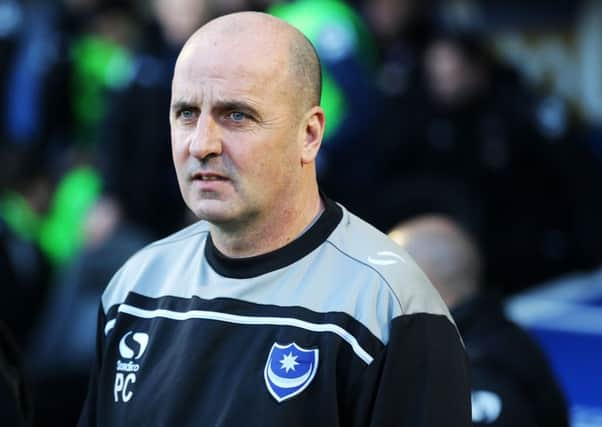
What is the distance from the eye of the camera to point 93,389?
114 inches

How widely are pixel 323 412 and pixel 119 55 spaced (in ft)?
18.0

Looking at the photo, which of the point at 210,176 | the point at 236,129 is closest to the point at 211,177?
the point at 210,176

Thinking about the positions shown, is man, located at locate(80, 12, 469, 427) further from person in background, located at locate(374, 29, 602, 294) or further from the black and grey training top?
person in background, located at locate(374, 29, 602, 294)

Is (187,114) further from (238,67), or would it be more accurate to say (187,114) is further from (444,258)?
(444,258)

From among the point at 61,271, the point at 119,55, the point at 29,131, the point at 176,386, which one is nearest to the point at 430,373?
the point at 176,386

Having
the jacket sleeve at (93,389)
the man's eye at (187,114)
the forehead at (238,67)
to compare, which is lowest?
the jacket sleeve at (93,389)

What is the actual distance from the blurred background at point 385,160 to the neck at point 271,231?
3097 millimetres

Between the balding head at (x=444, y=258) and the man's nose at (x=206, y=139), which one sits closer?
the man's nose at (x=206, y=139)

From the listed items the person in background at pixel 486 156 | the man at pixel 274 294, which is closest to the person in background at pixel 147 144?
the person in background at pixel 486 156

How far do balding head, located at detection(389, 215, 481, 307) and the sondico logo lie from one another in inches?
57.3

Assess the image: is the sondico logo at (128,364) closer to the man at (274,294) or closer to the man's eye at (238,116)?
the man at (274,294)

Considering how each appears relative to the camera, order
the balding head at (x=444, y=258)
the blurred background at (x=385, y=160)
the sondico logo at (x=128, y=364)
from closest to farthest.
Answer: the sondico logo at (x=128, y=364), the balding head at (x=444, y=258), the blurred background at (x=385, y=160)

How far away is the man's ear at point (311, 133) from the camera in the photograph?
8.77ft

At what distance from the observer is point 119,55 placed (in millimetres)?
7723
